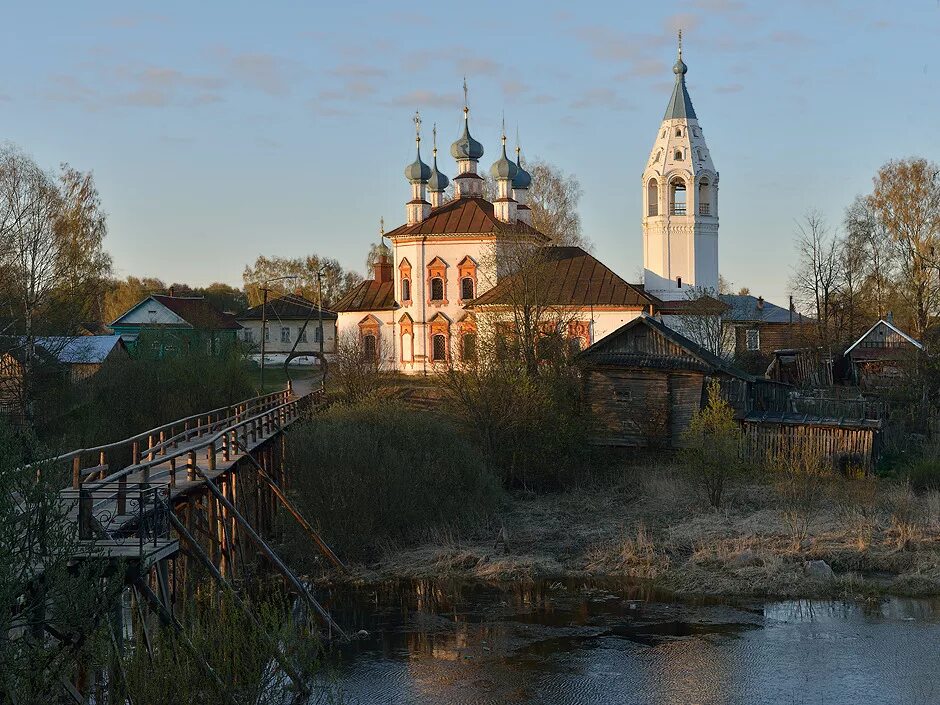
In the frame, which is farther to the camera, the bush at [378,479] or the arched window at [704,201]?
the arched window at [704,201]

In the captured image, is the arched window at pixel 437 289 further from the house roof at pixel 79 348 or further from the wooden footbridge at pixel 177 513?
the wooden footbridge at pixel 177 513

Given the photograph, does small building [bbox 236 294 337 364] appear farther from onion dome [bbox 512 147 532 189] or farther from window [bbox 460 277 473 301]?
window [bbox 460 277 473 301]

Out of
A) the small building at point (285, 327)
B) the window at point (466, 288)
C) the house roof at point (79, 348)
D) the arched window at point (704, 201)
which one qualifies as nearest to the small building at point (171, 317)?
the small building at point (285, 327)

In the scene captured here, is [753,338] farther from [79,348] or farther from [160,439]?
[160,439]

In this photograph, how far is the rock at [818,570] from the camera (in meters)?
19.1

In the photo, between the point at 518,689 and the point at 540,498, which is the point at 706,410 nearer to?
the point at 540,498

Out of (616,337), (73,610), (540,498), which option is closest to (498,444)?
(540,498)

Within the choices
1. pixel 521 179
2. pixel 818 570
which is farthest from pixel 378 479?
pixel 521 179

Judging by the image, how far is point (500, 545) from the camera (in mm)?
22203

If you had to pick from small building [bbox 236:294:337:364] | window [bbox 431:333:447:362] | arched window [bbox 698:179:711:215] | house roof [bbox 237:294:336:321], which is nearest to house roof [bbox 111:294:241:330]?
small building [bbox 236:294:337:364]

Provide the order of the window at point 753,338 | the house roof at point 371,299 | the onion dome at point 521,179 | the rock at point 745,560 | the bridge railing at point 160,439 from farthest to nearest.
Result: the onion dome at point 521,179, the house roof at point 371,299, the window at point 753,338, the rock at point 745,560, the bridge railing at point 160,439

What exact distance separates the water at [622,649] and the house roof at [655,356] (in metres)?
11.9

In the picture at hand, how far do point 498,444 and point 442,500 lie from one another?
5.64 meters

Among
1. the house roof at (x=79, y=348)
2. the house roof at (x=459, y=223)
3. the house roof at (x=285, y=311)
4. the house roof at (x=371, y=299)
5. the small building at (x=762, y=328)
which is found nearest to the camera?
the house roof at (x=79, y=348)
